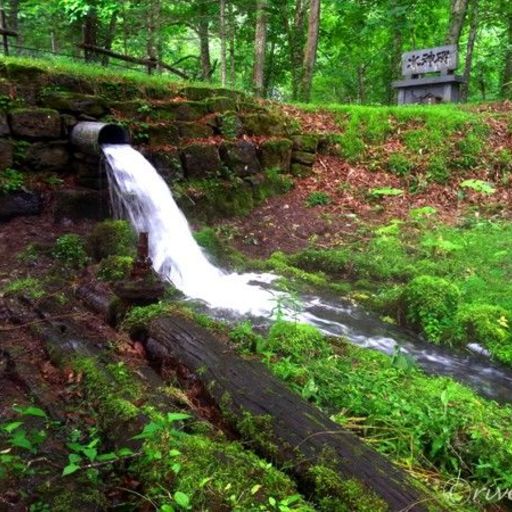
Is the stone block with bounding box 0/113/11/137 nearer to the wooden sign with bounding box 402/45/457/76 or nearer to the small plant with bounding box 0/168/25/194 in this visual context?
the small plant with bounding box 0/168/25/194

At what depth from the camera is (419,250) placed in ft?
26.1

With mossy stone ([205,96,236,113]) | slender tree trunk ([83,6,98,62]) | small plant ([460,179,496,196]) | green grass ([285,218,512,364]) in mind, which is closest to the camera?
green grass ([285,218,512,364])

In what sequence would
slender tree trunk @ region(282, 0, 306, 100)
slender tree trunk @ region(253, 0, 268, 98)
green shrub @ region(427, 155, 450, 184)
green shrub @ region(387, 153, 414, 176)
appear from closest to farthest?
green shrub @ region(427, 155, 450, 184) < green shrub @ region(387, 153, 414, 176) < slender tree trunk @ region(253, 0, 268, 98) < slender tree trunk @ region(282, 0, 306, 100)

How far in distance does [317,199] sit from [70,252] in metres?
5.54

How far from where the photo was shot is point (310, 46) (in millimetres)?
14352

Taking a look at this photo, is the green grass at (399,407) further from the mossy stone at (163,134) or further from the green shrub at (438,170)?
the green shrub at (438,170)

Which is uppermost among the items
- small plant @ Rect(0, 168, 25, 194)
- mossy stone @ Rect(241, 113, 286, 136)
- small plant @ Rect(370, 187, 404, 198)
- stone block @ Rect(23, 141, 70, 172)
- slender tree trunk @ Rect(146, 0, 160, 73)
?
slender tree trunk @ Rect(146, 0, 160, 73)

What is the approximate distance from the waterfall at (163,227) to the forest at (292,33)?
586 cm

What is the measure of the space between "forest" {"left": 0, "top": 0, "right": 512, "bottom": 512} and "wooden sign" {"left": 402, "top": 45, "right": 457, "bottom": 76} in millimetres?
42

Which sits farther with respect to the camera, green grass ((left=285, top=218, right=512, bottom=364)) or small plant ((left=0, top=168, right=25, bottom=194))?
small plant ((left=0, top=168, right=25, bottom=194))

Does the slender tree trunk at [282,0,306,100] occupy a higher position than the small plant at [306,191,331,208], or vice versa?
the slender tree trunk at [282,0,306,100]

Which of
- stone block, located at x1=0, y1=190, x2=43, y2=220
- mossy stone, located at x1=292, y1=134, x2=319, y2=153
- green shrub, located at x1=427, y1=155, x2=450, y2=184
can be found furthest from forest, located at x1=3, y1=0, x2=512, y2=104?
stone block, located at x1=0, y1=190, x2=43, y2=220

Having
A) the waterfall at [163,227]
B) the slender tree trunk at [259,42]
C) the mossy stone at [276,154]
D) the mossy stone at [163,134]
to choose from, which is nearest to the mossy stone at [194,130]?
the mossy stone at [163,134]

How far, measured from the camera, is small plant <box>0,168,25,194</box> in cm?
679
